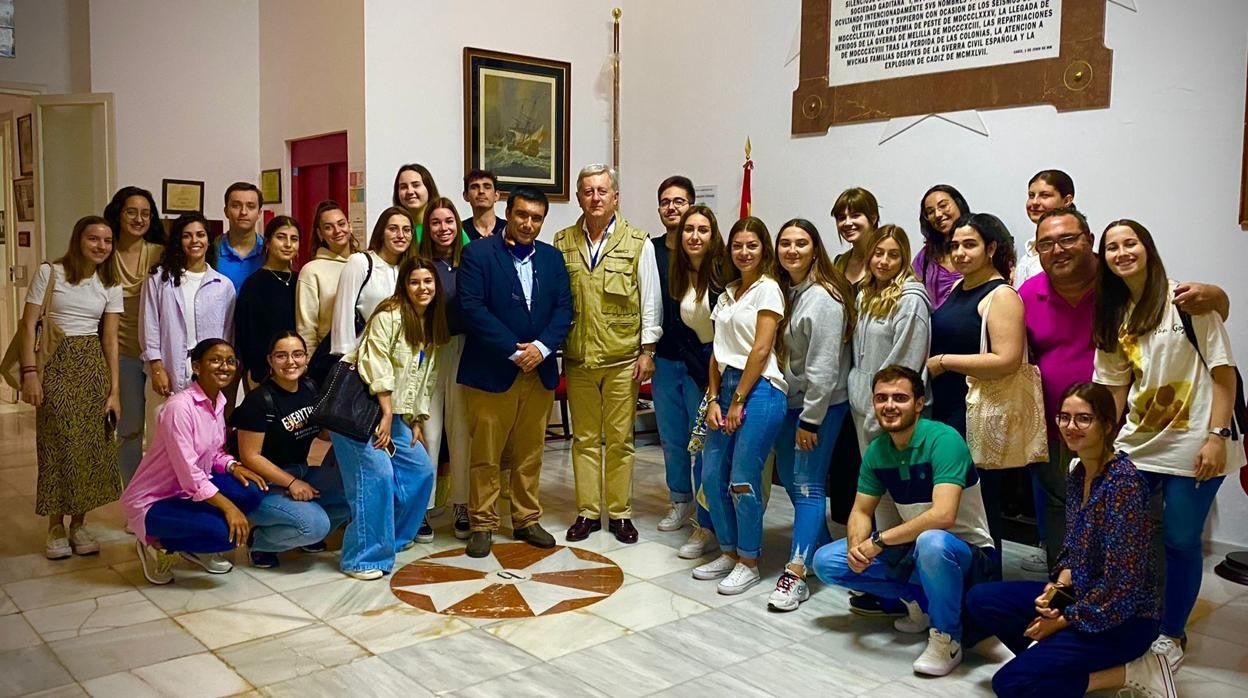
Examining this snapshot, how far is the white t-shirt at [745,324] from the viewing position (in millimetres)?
3668

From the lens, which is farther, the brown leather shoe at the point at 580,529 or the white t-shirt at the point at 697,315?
the brown leather shoe at the point at 580,529

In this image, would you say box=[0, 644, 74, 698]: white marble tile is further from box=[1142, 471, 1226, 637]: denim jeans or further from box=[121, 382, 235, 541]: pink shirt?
box=[1142, 471, 1226, 637]: denim jeans

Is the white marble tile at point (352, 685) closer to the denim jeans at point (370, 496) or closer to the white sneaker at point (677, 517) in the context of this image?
the denim jeans at point (370, 496)

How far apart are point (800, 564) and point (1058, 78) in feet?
8.84

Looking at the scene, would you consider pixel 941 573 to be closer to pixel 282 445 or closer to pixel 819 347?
pixel 819 347

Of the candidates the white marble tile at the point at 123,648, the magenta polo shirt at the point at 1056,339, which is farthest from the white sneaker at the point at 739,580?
the white marble tile at the point at 123,648

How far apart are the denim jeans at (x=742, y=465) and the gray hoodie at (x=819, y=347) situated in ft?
0.48

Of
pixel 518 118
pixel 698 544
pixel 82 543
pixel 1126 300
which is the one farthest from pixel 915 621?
pixel 518 118

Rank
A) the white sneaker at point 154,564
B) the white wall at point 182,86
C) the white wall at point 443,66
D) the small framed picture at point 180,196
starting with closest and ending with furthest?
the white sneaker at point 154,564, the white wall at point 443,66, the white wall at point 182,86, the small framed picture at point 180,196

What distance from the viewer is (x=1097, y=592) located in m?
2.63

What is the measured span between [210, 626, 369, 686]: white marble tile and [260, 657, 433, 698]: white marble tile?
0.05 meters

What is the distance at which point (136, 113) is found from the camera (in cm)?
669

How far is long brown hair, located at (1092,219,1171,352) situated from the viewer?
2861 mm

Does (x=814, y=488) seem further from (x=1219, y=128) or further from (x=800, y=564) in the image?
(x=1219, y=128)
